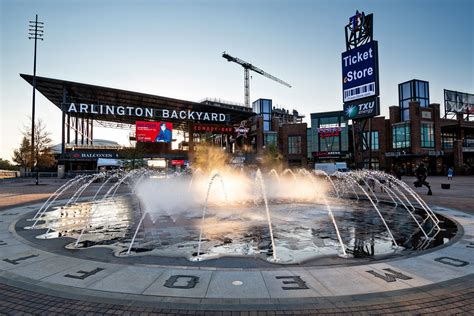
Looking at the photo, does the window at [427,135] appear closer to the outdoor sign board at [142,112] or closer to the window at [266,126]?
the window at [266,126]

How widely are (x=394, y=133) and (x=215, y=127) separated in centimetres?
4127

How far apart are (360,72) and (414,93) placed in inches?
1919

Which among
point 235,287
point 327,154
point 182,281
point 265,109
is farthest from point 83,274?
point 265,109

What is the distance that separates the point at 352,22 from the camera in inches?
1323

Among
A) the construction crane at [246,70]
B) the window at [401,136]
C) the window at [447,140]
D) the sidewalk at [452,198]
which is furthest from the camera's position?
the construction crane at [246,70]

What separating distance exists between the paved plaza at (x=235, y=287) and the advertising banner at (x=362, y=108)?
91.5ft

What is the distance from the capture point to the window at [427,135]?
6159cm

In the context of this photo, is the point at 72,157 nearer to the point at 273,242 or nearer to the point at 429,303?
the point at 273,242

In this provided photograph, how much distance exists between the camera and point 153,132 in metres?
65.2

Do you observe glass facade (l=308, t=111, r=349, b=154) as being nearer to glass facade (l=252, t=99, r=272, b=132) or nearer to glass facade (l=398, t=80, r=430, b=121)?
glass facade (l=398, t=80, r=430, b=121)

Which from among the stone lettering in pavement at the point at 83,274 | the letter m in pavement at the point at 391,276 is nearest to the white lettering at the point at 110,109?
the stone lettering in pavement at the point at 83,274

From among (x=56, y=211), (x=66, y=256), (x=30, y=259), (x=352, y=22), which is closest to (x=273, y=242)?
(x=66, y=256)

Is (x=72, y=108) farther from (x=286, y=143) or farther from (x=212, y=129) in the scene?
(x=286, y=143)

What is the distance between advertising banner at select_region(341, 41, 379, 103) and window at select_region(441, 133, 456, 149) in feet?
158
